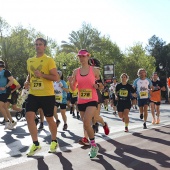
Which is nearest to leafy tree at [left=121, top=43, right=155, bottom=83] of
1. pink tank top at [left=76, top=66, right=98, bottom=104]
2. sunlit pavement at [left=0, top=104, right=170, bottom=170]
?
sunlit pavement at [left=0, top=104, right=170, bottom=170]

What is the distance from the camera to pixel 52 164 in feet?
16.6

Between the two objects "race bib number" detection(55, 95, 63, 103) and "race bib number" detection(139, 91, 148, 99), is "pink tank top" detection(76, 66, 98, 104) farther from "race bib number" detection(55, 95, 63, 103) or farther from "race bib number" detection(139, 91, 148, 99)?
"race bib number" detection(139, 91, 148, 99)

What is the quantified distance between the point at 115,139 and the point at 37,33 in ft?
151

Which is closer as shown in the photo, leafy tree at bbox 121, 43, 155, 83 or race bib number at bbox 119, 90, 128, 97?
race bib number at bbox 119, 90, 128, 97

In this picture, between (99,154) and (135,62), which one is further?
(135,62)

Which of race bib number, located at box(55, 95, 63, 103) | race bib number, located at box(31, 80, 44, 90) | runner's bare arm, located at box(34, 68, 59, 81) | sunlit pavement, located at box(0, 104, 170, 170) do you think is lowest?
sunlit pavement, located at box(0, 104, 170, 170)

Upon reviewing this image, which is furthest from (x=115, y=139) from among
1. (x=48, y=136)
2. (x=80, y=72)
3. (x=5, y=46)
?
(x=5, y=46)

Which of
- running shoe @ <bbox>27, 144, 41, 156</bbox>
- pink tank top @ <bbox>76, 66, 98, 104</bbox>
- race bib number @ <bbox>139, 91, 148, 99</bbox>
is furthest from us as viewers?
race bib number @ <bbox>139, 91, 148, 99</bbox>

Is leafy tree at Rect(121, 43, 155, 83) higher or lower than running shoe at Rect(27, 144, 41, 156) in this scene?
higher

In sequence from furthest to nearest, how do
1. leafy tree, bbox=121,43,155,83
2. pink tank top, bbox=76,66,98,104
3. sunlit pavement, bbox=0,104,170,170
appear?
1. leafy tree, bbox=121,43,155,83
2. pink tank top, bbox=76,66,98,104
3. sunlit pavement, bbox=0,104,170,170

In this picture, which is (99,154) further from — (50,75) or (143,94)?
(143,94)

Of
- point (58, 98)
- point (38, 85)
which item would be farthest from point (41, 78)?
point (58, 98)

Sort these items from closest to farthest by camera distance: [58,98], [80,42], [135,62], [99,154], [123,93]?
1. [99,154]
2. [123,93]
3. [58,98]
4. [80,42]
5. [135,62]

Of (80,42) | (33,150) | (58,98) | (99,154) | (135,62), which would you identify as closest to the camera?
(33,150)
